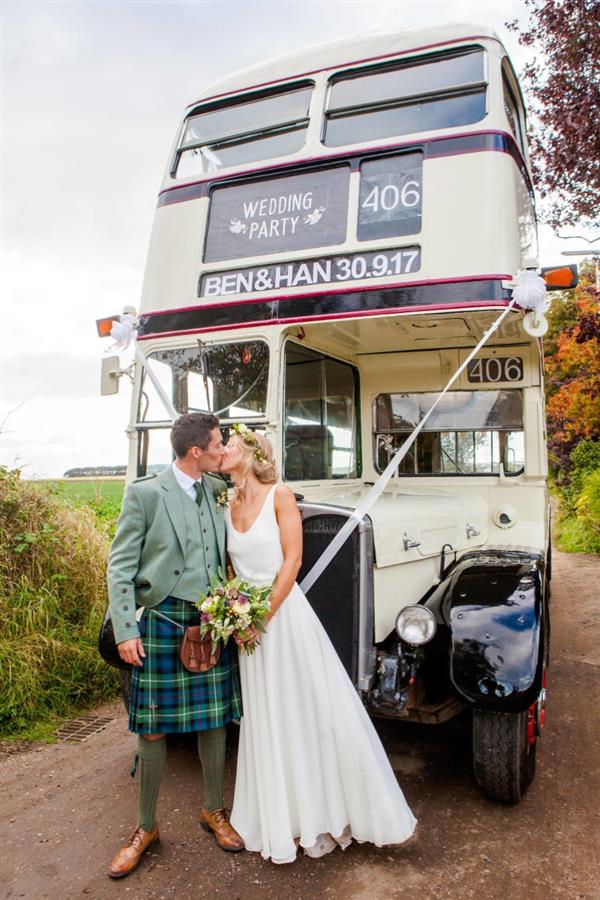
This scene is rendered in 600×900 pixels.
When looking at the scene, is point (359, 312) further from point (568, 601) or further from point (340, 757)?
point (568, 601)

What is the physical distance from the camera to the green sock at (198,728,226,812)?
314 cm

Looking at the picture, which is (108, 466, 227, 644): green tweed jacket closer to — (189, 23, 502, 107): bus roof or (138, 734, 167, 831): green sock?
(138, 734, 167, 831): green sock

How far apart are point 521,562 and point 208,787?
2.04m

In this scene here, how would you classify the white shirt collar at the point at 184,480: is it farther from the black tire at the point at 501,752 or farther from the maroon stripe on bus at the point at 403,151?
the maroon stripe on bus at the point at 403,151

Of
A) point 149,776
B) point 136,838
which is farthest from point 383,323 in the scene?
point 136,838

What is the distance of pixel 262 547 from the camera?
3.10m

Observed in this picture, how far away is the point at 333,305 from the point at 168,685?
231cm

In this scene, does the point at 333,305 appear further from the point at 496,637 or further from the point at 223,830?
the point at 223,830

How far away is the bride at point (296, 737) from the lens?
2.97 m

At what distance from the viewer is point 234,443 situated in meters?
3.20

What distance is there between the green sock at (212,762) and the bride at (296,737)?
0.33 ft

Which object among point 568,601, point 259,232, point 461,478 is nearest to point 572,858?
point 461,478

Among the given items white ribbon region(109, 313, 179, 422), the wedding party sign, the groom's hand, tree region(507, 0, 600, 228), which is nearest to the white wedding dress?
the groom's hand

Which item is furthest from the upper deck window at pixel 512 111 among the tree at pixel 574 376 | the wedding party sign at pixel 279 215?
the tree at pixel 574 376
